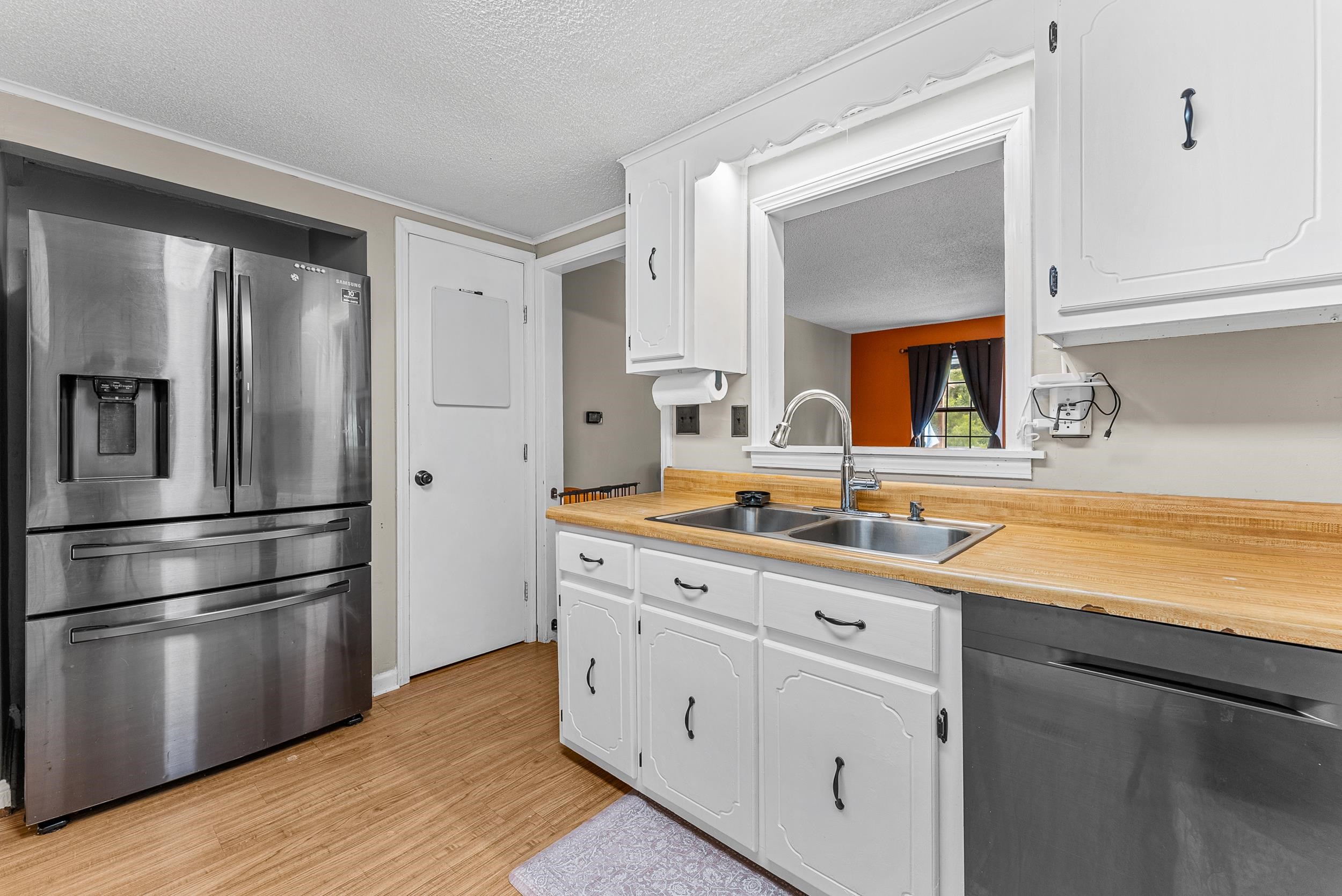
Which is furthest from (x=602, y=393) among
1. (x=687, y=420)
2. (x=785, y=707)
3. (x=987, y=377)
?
(x=785, y=707)

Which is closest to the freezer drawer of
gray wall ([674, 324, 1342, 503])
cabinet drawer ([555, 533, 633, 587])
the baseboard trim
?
the baseboard trim

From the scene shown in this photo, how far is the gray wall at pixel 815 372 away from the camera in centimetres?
Answer: 196

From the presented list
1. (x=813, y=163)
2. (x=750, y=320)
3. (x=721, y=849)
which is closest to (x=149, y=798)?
(x=721, y=849)

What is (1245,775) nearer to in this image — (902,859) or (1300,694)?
(1300,694)

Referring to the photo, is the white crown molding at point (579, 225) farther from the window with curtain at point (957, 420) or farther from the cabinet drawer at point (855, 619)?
the cabinet drawer at point (855, 619)

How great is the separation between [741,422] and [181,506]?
1955 millimetres

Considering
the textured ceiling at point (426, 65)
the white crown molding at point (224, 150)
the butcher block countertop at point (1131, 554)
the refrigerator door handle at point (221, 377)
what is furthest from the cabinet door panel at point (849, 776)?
the white crown molding at point (224, 150)

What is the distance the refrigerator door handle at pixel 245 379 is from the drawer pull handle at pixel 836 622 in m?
2.00

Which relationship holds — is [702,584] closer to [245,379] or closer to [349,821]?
[349,821]

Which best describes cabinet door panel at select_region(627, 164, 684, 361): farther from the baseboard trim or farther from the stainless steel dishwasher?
the baseboard trim

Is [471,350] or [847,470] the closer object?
[847,470]

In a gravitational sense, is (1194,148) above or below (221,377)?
above

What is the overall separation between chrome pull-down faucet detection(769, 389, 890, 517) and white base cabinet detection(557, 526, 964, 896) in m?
0.49

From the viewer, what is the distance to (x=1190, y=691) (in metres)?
0.89
